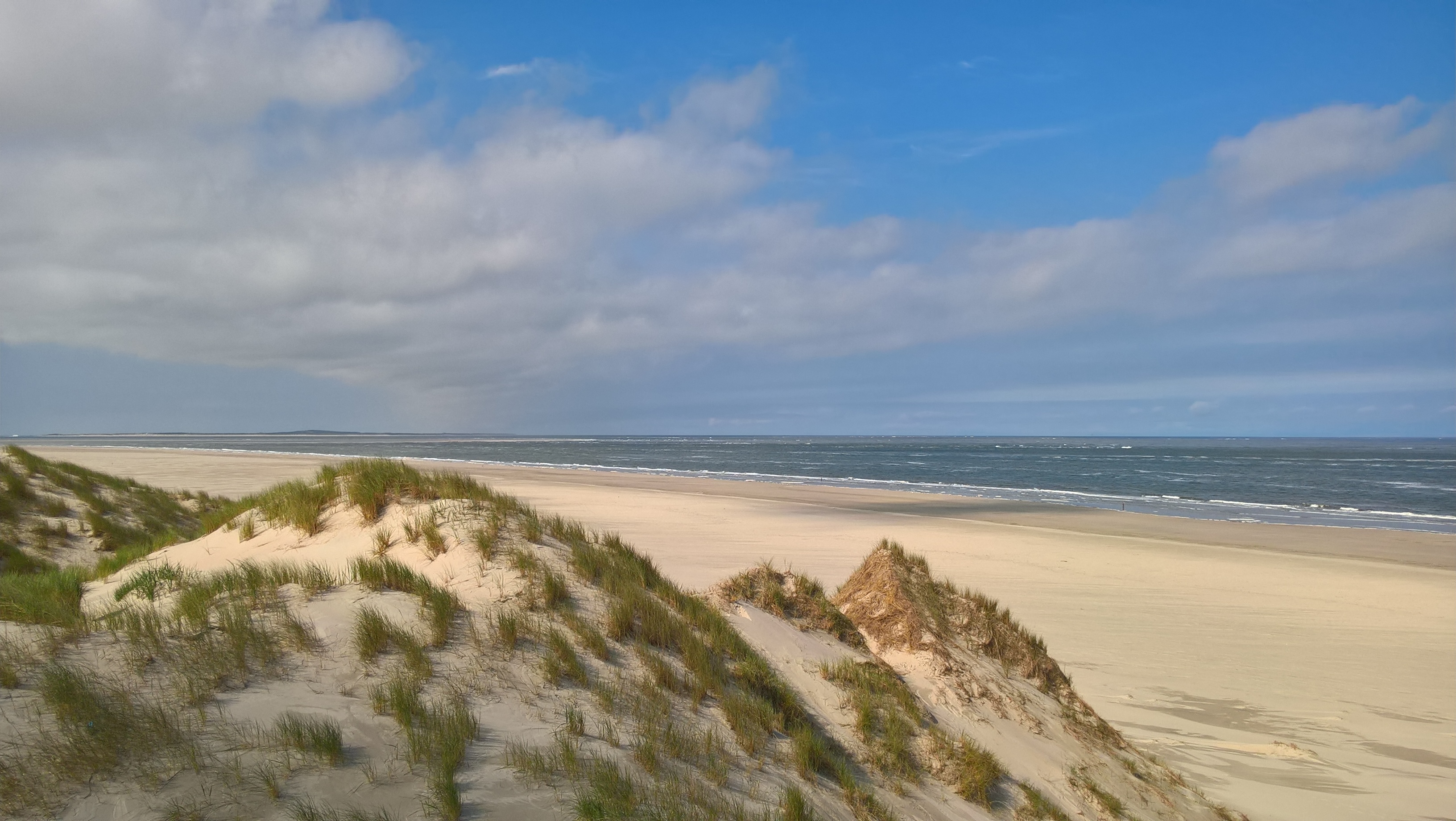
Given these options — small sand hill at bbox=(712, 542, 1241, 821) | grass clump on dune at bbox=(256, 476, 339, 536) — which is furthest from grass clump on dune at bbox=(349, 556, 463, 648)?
small sand hill at bbox=(712, 542, 1241, 821)

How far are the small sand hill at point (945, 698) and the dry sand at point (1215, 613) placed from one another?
132 cm

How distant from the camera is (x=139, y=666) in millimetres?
4070

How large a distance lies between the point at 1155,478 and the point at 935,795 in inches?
2277

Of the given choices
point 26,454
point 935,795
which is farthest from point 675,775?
point 26,454

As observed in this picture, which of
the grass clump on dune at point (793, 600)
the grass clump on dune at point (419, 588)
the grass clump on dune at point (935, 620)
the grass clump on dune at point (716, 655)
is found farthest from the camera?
the grass clump on dune at point (935, 620)

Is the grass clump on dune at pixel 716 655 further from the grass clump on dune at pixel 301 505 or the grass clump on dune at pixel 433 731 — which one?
the grass clump on dune at pixel 301 505

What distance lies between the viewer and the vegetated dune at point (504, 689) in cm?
357

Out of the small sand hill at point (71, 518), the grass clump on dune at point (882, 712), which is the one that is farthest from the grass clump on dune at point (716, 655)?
the small sand hill at point (71, 518)

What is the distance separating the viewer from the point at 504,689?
456 centimetres

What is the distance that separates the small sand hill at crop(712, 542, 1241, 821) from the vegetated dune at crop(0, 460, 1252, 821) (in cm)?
3

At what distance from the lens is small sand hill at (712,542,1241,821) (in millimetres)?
5230

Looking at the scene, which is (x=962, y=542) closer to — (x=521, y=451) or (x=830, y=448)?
(x=521, y=451)

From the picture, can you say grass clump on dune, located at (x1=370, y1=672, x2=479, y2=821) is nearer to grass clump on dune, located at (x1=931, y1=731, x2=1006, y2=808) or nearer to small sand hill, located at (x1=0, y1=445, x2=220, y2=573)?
grass clump on dune, located at (x1=931, y1=731, x2=1006, y2=808)

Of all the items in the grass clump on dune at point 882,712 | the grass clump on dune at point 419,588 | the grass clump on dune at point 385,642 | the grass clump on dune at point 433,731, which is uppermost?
the grass clump on dune at point 419,588
